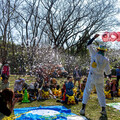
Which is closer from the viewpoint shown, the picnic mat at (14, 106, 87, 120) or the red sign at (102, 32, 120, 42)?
the picnic mat at (14, 106, 87, 120)

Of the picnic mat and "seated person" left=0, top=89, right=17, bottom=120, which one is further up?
"seated person" left=0, top=89, right=17, bottom=120

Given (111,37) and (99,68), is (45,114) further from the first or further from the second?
(111,37)

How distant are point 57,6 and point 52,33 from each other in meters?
3.40

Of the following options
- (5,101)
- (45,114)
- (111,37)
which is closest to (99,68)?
(45,114)

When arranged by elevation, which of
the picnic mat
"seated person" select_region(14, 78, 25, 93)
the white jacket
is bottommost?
the picnic mat

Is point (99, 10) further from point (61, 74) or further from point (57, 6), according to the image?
point (61, 74)

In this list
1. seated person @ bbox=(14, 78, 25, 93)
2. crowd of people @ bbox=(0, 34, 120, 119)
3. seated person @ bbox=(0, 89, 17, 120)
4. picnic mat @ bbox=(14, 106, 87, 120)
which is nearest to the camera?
seated person @ bbox=(0, 89, 17, 120)

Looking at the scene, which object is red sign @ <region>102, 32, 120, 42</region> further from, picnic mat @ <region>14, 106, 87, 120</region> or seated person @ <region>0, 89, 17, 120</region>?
seated person @ <region>0, 89, 17, 120</region>

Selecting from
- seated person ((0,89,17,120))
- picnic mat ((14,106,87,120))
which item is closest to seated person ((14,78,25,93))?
picnic mat ((14,106,87,120))

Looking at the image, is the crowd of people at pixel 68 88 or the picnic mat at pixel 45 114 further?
the picnic mat at pixel 45 114

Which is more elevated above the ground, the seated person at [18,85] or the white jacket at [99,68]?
the white jacket at [99,68]

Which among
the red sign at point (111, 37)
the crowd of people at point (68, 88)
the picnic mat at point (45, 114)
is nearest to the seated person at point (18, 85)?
the crowd of people at point (68, 88)

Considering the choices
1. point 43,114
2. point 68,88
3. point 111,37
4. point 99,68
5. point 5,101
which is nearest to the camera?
point 5,101

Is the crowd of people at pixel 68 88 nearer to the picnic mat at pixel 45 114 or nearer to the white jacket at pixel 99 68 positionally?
the white jacket at pixel 99 68
